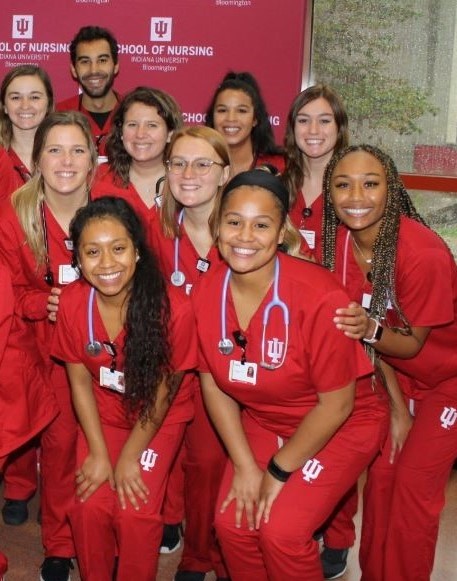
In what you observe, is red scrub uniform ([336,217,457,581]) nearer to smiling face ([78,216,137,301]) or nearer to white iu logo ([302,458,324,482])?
white iu logo ([302,458,324,482])

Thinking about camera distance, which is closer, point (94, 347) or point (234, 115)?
point (94, 347)

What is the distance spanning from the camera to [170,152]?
2.67 meters

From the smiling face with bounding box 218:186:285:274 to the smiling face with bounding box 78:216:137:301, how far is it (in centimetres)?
34

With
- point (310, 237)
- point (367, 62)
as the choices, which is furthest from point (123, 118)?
point (367, 62)

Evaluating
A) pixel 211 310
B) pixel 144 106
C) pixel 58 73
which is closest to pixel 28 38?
pixel 58 73

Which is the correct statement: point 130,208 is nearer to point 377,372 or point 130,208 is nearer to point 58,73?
point 377,372

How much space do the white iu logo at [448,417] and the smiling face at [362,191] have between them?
60 cm

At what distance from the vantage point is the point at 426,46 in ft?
13.8

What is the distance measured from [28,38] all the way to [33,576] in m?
3.10

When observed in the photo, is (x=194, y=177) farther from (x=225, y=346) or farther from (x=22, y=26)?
(x=22, y=26)

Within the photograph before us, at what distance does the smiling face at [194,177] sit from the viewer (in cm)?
259

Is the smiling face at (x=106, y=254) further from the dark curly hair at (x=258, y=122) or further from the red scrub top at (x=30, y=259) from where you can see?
the dark curly hair at (x=258, y=122)

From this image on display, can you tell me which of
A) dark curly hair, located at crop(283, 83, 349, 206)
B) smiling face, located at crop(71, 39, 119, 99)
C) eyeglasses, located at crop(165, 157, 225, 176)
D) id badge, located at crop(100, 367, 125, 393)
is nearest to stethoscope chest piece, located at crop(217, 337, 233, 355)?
id badge, located at crop(100, 367, 125, 393)

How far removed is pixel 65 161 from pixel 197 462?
1123 millimetres
